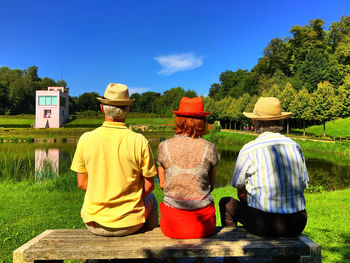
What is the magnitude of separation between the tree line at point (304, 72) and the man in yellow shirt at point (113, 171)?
86.8 ft

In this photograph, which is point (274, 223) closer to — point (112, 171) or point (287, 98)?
point (112, 171)

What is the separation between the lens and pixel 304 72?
3938cm

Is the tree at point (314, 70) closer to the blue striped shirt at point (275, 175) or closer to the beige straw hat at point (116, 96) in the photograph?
the blue striped shirt at point (275, 175)

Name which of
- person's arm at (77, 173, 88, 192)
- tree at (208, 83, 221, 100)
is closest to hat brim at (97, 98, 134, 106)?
person's arm at (77, 173, 88, 192)

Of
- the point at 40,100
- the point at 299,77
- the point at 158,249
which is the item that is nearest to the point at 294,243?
the point at 158,249

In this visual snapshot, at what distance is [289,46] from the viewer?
46406mm

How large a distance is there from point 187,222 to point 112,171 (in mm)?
745

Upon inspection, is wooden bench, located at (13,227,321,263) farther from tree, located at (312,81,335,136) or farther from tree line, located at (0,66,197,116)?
tree line, located at (0,66,197,116)

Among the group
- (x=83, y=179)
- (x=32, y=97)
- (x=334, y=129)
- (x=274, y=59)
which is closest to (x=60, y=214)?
(x=83, y=179)

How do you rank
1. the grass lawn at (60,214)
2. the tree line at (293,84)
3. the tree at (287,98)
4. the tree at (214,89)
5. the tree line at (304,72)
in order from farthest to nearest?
1. the tree at (214,89)
2. the tree at (287,98)
3. the tree line at (304,72)
4. the tree line at (293,84)
5. the grass lawn at (60,214)

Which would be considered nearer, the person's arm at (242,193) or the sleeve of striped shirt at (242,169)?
the sleeve of striped shirt at (242,169)

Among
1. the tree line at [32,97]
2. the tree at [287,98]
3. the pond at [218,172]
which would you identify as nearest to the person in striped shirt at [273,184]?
the pond at [218,172]

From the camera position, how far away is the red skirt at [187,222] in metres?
2.07

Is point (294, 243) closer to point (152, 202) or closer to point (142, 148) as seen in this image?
point (152, 202)
